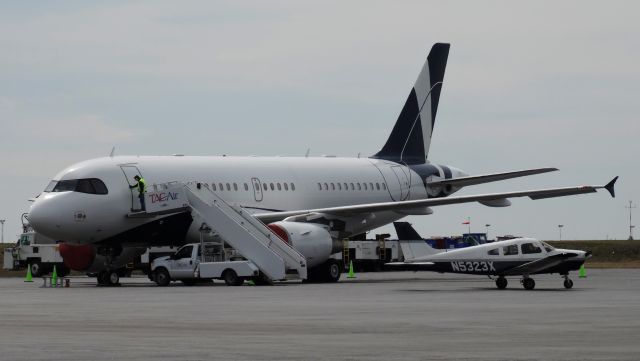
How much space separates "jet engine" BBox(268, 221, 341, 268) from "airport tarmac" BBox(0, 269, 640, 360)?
8219mm

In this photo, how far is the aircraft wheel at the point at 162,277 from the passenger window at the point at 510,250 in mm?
12305

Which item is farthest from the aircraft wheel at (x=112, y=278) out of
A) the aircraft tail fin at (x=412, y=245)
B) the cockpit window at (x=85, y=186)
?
the aircraft tail fin at (x=412, y=245)

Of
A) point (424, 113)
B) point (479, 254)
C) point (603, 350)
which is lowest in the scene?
point (603, 350)

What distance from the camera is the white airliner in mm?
46062

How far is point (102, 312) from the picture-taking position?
93.8 ft

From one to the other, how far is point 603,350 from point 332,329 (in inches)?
227

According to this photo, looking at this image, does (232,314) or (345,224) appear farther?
(345,224)

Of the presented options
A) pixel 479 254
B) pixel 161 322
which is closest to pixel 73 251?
pixel 479 254

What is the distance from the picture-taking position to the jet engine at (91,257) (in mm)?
48594

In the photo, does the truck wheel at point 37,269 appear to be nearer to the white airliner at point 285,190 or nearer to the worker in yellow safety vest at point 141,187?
the white airliner at point 285,190

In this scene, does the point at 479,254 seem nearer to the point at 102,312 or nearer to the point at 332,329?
the point at 102,312

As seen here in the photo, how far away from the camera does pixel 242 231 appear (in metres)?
45.6

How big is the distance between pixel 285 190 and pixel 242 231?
8.36m

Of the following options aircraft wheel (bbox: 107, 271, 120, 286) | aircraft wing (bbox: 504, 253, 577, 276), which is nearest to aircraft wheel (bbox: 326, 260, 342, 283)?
aircraft wheel (bbox: 107, 271, 120, 286)
